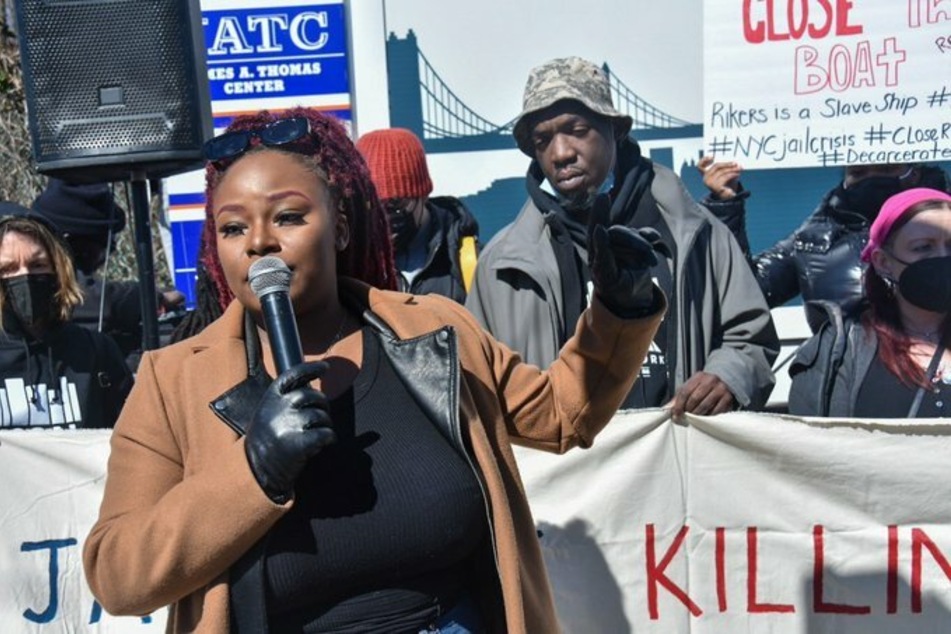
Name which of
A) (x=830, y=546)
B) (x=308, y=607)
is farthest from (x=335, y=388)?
(x=830, y=546)

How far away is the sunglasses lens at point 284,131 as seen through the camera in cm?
213

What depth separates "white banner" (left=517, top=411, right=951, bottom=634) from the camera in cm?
348

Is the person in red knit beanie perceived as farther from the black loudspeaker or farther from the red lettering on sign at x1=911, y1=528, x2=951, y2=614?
the red lettering on sign at x1=911, y1=528, x2=951, y2=614

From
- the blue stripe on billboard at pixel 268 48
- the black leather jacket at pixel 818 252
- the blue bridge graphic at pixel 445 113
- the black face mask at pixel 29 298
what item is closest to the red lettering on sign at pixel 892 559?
the black leather jacket at pixel 818 252

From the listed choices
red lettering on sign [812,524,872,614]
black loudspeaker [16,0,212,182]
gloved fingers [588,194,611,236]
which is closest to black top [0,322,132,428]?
black loudspeaker [16,0,212,182]

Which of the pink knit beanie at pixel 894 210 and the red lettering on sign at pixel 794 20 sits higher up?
the red lettering on sign at pixel 794 20

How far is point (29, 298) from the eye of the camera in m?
4.44

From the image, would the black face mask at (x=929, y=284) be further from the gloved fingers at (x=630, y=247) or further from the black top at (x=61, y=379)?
the black top at (x=61, y=379)

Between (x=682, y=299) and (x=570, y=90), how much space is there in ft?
2.62

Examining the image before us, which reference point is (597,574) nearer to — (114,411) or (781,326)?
(114,411)

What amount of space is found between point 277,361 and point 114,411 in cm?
287

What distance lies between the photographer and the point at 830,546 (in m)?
3.51

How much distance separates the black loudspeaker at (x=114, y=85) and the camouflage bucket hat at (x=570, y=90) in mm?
1021

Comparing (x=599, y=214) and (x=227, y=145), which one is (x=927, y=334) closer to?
(x=599, y=214)
